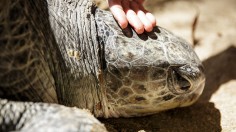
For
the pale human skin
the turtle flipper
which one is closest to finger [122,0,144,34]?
the pale human skin

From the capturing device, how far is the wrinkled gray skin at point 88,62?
5.65 feet

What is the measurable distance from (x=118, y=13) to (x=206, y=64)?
1.23m

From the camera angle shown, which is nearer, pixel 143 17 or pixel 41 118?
pixel 41 118

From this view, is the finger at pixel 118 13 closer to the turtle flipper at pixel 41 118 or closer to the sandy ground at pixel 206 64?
the sandy ground at pixel 206 64

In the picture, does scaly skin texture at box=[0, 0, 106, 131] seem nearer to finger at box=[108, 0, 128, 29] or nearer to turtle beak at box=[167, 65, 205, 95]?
finger at box=[108, 0, 128, 29]

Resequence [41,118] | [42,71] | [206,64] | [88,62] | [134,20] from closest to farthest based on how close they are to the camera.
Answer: [41,118] < [42,71] < [88,62] < [134,20] < [206,64]

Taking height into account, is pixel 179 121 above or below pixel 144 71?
below

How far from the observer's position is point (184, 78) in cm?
211

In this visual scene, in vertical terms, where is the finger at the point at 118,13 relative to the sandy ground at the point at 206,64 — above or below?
above

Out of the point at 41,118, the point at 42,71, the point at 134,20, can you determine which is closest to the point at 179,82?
the point at 134,20

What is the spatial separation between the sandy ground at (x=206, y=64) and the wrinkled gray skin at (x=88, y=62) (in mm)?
101

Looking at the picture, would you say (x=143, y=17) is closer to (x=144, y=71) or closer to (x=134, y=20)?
(x=134, y=20)

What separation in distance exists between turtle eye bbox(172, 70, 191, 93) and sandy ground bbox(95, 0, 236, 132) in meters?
0.22

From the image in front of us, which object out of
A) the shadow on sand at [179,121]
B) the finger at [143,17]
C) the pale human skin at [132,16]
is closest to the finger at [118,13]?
the pale human skin at [132,16]
